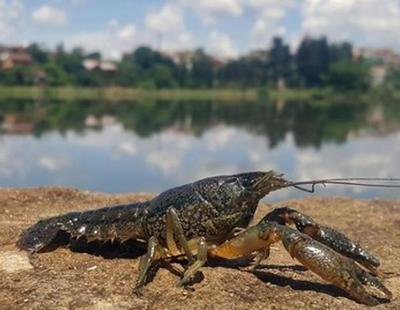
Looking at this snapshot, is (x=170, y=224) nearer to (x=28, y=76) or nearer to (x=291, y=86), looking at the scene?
(x=28, y=76)

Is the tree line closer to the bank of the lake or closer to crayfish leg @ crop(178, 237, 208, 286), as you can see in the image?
the bank of the lake

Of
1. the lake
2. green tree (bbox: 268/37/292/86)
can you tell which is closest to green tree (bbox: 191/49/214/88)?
green tree (bbox: 268/37/292/86)

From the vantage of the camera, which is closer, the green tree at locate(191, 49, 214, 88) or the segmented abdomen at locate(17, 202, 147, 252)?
the segmented abdomen at locate(17, 202, 147, 252)

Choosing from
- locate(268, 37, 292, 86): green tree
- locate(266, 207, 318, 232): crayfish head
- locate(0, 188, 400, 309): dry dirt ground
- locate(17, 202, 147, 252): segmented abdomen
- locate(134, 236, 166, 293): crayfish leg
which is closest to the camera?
locate(0, 188, 400, 309): dry dirt ground

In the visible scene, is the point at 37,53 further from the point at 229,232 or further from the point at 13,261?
the point at 229,232

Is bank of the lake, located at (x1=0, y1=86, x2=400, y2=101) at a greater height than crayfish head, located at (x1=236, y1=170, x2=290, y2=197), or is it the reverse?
crayfish head, located at (x1=236, y1=170, x2=290, y2=197)
